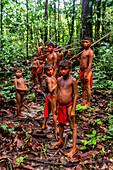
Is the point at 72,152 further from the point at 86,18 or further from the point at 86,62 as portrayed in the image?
the point at 86,18

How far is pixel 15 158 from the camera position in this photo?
10.6 ft

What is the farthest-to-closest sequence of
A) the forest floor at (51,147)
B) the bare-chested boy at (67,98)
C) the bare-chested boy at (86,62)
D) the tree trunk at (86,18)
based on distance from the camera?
1. the tree trunk at (86,18)
2. the bare-chested boy at (86,62)
3. the bare-chested boy at (67,98)
4. the forest floor at (51,147)

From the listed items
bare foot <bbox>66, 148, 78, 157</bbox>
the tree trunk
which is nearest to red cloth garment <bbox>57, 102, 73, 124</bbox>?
bare foot <bbox>66, 148, 78, 157</bbox>

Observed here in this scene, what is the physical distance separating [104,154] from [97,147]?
0.76 ft

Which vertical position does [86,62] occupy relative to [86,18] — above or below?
below

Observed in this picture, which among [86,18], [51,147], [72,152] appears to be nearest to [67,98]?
[72,152]

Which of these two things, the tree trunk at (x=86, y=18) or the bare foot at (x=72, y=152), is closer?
the bare foot at (x=72, y=152)

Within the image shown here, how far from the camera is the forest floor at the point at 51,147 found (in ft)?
10.2

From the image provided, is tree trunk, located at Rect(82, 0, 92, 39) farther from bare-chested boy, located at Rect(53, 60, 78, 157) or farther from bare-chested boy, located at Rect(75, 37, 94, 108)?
bare-chested boy, located at Rect(53, 60, 78, 157)

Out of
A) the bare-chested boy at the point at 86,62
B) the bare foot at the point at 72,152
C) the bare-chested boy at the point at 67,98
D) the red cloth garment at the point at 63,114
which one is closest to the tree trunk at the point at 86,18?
the bare-chested boy at the point at 86,62

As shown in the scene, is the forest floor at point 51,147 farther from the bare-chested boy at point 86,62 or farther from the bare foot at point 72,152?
the bare-chested boy at point 86,62

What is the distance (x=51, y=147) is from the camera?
3.73 meters

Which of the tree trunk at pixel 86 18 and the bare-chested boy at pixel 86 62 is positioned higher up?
the tree trunk at pixel 86 18

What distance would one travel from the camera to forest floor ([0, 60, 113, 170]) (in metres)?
3.12
